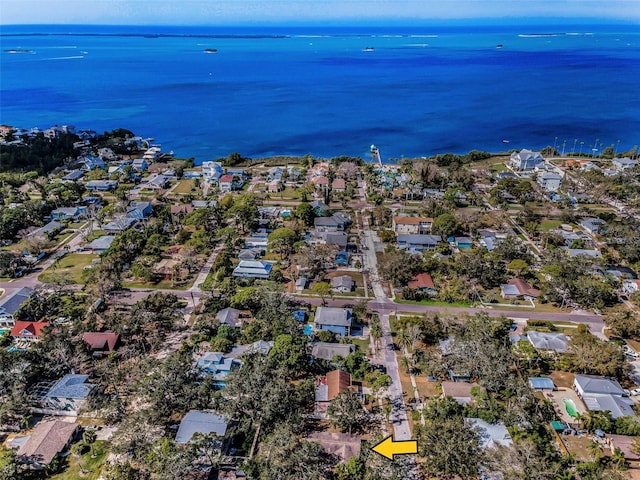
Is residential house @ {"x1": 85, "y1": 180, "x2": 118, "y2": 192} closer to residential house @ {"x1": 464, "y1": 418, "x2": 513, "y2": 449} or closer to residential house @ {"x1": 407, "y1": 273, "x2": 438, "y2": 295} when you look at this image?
residential house @ {"x1": 407, "y1": 273, "x2": 438, "y2": 295}

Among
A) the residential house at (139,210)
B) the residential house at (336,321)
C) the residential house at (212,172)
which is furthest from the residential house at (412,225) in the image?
the residential house at (139,210)

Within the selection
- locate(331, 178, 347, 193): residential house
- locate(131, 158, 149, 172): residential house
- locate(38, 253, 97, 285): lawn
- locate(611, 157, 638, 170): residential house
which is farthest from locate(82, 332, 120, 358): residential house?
locate(611, 157, 638, 170): residential house

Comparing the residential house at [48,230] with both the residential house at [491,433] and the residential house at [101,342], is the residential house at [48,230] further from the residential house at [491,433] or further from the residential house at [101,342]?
the residential house at [491,433]

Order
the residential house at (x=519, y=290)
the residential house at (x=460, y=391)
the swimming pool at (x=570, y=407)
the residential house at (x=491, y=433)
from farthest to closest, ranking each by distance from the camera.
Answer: the residential house at (x=519, y=290) < the residential house at (x=460, y=391) < the swimming pool at (x=570, y=407) < the residential house at (x=491, y=433)

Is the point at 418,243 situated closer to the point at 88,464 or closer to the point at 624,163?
the point at 88,464

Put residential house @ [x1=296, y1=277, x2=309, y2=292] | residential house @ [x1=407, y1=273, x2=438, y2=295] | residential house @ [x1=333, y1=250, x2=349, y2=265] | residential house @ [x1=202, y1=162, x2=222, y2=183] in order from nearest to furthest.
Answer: residential house @ [x1=407, y1=273, x2=438, y2=295]
residential house @ [x1=296, y1=277, x2=309, y2=292]
residential house @ [x1=333, y1=250, x2=349, y2=265]
residential house @ [x1=202, y1=162, x2=222, y2=183]
